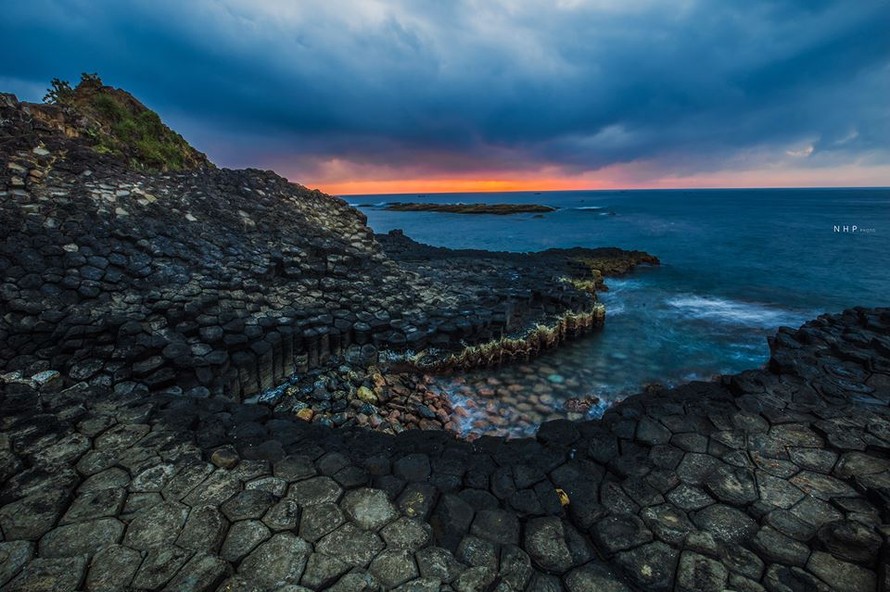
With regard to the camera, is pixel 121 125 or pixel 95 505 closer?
pixel 95 505

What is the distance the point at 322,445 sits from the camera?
5.29m

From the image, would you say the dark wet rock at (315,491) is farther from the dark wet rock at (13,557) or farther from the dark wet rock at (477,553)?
the dark wet rock at (13,557)

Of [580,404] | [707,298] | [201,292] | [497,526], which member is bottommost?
[707,298]

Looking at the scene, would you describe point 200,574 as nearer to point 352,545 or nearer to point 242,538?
point 242,538

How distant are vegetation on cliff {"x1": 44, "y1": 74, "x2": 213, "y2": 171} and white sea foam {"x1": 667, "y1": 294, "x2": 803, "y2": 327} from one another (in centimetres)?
2509

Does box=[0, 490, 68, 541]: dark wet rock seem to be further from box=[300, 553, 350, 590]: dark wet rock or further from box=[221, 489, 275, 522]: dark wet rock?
box=[300, 553, 350, 590]: dark wet rock

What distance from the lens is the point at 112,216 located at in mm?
10109

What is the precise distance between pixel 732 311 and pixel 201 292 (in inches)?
868

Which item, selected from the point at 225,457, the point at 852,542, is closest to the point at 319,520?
the point at 225,457

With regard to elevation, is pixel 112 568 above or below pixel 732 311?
above

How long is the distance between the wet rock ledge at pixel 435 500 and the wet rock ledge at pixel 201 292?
1.46 metres

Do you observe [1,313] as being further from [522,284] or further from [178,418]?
[522,284]

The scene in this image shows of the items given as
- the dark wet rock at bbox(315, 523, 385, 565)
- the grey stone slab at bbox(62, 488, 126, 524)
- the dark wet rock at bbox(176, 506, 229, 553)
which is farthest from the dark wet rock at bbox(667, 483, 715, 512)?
the grey stone slab at bbox(62, 488, 126, 524)


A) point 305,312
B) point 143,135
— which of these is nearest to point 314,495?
point 305,312
